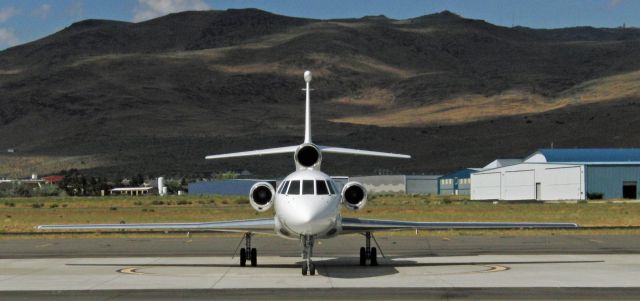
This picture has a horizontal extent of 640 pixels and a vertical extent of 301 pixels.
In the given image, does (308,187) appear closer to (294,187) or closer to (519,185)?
(294,187)

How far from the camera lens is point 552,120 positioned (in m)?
189

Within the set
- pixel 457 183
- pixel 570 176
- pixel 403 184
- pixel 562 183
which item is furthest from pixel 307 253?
pixel 403 184

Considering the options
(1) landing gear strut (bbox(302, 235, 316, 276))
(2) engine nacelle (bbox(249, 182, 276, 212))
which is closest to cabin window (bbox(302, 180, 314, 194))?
(1) landing gear strut (bbox(302, 235, 316, 276))

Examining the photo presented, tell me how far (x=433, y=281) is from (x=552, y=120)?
170 m

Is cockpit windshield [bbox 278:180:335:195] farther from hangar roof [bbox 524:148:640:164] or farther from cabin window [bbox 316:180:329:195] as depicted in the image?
hangar roof [bbox 524:148:640:164]

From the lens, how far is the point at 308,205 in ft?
82.9

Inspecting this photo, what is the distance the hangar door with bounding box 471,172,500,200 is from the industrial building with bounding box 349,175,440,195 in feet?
89.5

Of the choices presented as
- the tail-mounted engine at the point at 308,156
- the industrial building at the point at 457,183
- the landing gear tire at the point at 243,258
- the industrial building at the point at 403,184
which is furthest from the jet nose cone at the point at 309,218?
the industrial building at the point at 403,184

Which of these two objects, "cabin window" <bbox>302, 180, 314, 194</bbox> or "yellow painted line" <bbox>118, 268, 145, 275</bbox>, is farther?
"yellow painted line" <bbox>118, 268, 145, 275</bbox>

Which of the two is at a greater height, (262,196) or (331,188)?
(331,188)

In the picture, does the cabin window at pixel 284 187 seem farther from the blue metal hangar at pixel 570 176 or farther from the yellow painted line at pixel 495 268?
the blue metal hangar at pixel 570 176

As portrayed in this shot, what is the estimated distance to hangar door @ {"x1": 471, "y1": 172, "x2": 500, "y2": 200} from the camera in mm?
107688

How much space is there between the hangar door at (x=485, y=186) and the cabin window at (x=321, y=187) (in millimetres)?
83178

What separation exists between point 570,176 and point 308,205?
72.2 metres
